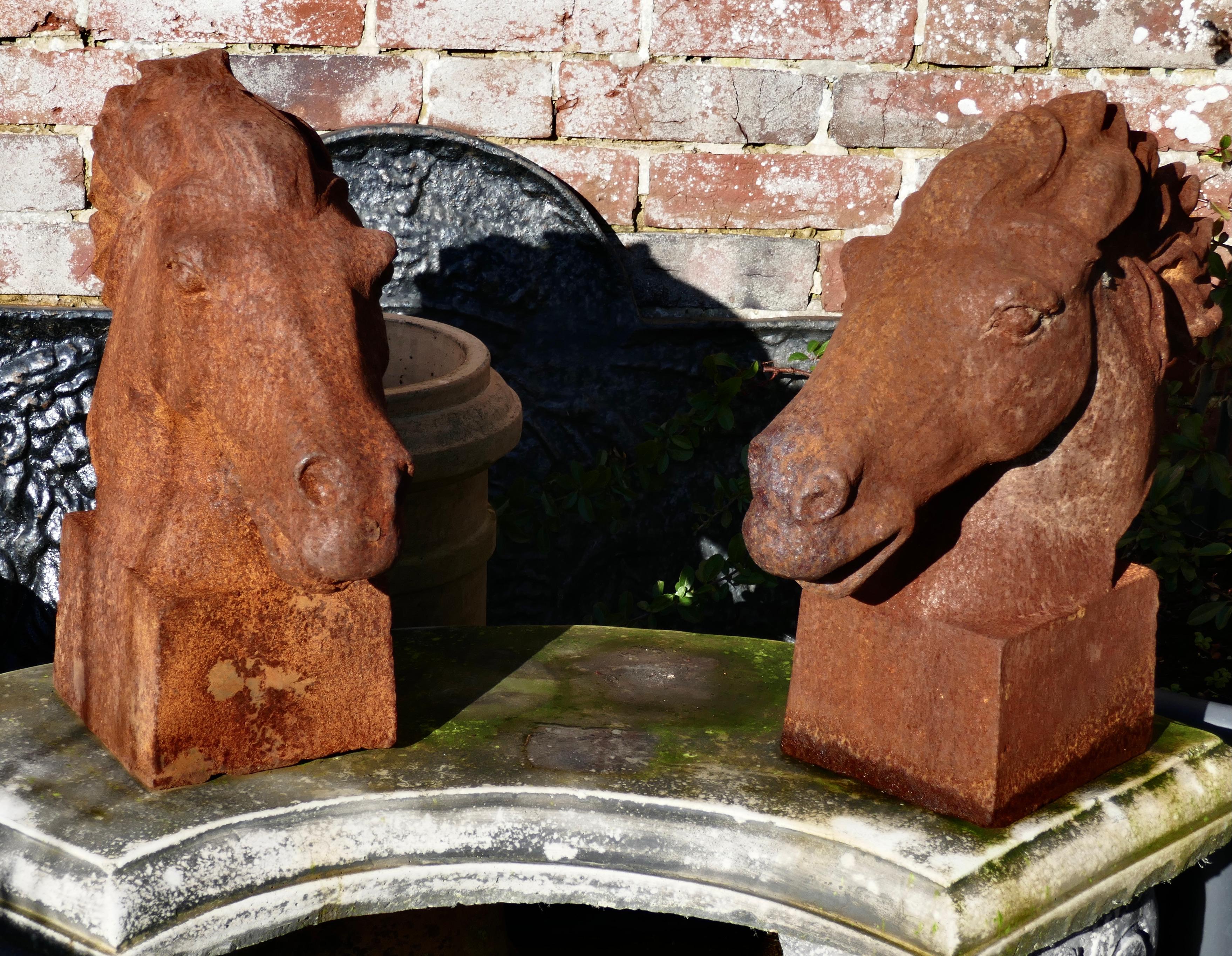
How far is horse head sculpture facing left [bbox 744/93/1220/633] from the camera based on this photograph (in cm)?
97

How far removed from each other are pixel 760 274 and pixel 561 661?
89 cm

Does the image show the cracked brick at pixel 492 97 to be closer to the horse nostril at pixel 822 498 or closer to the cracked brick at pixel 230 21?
the cracked brick at pixel 230 21

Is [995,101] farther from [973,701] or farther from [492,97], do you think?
[973,701]

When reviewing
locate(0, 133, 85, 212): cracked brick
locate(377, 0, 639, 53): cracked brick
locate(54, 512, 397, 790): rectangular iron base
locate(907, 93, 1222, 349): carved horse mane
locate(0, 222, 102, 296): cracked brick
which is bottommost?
locate(54, 512, 397, 790): rectangular iron base

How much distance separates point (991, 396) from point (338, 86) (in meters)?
1.32

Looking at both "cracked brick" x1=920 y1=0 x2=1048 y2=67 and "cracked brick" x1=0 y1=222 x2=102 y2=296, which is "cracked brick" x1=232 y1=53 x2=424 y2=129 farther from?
"cracked brick" x1=920 y1=0 x2=1048 y2=67

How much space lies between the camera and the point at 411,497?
1.65m

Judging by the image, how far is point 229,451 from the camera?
1.04 metres

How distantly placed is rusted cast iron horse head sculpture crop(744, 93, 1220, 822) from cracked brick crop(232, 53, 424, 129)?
1.12 metres

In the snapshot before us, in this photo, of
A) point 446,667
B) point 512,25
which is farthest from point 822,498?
point 512,25

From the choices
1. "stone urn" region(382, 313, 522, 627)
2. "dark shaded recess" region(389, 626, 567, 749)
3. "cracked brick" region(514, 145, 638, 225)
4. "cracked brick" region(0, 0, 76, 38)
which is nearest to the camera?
"dark shaded recess" region(389, 626, 567, 749)

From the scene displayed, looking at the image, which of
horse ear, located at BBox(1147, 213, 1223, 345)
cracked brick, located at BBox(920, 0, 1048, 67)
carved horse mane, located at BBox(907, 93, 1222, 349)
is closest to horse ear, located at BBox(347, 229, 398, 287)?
carved horse mane, located at BBox(907, 93, 1222, 349)

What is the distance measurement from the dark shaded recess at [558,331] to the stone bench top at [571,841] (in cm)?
90

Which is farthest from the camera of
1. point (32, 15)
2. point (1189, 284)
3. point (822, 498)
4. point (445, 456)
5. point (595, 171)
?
point (595, 171)
